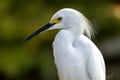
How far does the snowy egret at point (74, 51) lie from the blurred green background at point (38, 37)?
7.36 ft

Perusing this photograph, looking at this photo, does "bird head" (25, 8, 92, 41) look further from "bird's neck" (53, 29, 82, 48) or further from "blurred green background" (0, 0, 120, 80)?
"blurred green background" (0, 0, 120, 80)

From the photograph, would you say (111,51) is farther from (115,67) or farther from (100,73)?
(100,73)

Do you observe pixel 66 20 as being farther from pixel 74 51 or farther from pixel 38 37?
pixel 38 37

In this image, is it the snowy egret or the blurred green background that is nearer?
the snowy egret

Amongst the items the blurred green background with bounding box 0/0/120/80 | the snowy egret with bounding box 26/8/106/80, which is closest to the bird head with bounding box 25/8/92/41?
the snowy egret with bounding box 26/8/106/80

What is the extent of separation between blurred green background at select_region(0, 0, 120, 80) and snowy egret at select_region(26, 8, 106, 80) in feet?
7.36

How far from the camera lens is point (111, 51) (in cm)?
569

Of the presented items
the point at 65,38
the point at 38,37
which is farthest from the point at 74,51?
the point at 38,37

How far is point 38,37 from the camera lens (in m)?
5.33

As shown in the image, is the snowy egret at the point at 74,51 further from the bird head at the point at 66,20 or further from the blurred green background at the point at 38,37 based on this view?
the blurred green background at the point at 38,37

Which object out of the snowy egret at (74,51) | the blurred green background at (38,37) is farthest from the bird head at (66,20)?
the blurred green background at (38,37)

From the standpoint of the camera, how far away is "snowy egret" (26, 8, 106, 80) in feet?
8.81

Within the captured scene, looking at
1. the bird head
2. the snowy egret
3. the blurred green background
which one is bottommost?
the blurred green background

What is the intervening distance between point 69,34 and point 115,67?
311cm
